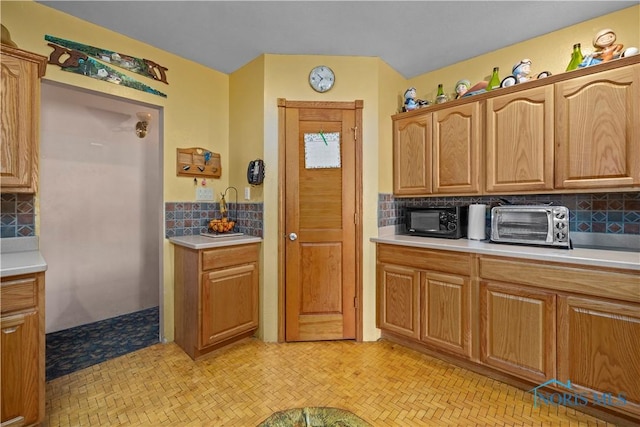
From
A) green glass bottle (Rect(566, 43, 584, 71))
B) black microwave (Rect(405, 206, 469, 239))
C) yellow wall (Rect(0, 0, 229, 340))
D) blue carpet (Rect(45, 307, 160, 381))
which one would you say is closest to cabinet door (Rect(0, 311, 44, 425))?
blue carpet (Rect(45, 307, 160, 381))

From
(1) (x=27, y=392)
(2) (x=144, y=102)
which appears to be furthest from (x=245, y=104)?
(1) (x=27, y=392)

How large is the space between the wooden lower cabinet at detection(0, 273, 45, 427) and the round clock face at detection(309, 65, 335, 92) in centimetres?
218

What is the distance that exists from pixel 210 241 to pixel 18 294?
1.06m

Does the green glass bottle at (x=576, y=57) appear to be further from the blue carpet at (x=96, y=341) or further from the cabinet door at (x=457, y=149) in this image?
the blue carpet at (x=96, y=341)

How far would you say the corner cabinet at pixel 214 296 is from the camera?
6.95 ft

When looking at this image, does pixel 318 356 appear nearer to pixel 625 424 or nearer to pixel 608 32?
pixel 625 424

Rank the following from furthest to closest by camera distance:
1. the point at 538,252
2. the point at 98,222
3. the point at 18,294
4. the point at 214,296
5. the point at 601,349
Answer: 1. the point at 98,222
2. the point at 214,296
3. the point at 538,252
4. the point at 601,349
5. the point at 18,294

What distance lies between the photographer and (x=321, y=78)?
241cm

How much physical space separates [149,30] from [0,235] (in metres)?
1.67

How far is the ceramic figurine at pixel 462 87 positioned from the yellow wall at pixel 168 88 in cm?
211

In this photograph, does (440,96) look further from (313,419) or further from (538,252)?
(313,419)

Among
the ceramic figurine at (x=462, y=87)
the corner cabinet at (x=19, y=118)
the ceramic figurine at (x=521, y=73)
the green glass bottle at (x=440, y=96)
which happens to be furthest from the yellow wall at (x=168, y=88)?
the ceramic figurine at (x=521, y=73)

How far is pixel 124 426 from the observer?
1.50 meters

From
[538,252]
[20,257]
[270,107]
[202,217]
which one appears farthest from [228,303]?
[538,252]
